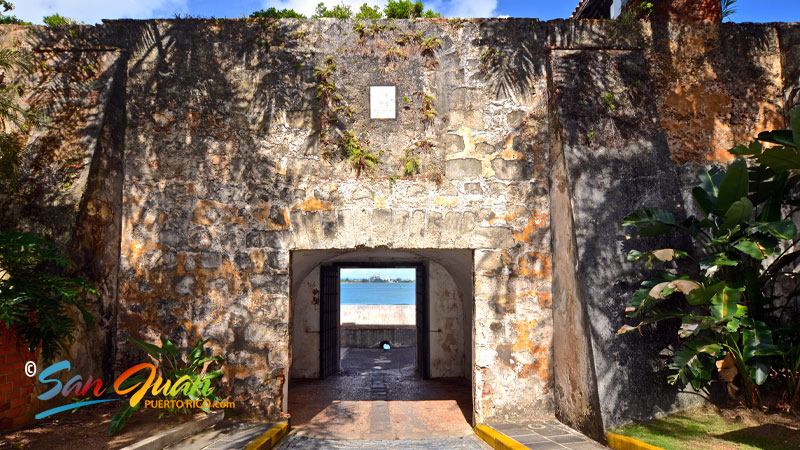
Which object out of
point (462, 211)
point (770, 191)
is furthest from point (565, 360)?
point (770, 191)

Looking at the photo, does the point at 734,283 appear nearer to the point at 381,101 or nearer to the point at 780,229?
the point at 780,229

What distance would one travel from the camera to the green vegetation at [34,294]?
4051 millimetres

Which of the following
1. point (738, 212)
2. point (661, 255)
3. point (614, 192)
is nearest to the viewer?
point (738, 212)

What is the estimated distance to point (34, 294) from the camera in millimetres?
4082

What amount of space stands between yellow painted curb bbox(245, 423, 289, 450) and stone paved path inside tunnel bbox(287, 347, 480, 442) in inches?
11.4

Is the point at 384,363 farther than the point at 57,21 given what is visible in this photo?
Yes

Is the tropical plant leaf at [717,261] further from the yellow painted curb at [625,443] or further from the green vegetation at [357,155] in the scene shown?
the green vegetation at [357,155]

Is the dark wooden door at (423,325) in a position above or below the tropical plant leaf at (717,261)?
below

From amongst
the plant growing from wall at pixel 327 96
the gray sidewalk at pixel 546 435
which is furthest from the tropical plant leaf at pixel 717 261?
the plant growing from wall at pixel 327 96

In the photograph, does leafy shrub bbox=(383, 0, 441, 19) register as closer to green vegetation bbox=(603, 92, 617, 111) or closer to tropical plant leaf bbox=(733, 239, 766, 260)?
green vegetation bbox=(603, 92, 617, 111)

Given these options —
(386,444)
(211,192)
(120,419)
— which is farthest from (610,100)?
(120,419)

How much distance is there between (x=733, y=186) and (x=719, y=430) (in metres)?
2.05

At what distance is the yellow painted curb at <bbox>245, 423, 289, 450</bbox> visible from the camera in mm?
4406

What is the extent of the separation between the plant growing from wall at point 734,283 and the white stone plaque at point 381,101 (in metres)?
2.84
